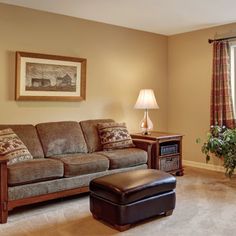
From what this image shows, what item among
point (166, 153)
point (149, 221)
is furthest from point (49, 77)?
point (149, 221)

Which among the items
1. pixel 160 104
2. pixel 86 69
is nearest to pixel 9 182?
pixel 86 69

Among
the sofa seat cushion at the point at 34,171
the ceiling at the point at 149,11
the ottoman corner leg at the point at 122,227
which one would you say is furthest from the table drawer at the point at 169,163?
the ceiling at the point at 149,11

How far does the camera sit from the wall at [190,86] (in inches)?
212

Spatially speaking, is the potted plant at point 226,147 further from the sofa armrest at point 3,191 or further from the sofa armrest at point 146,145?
the sofa armrest at point 3,191

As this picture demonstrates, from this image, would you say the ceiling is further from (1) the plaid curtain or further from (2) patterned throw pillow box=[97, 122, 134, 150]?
(2) patterned throw pillow box=[97, 122, 134, 150]

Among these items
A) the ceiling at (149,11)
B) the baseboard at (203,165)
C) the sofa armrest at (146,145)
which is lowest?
the baseboard at (203,165)

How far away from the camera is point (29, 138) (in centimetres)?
394

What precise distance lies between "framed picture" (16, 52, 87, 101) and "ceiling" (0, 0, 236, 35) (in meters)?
0.64

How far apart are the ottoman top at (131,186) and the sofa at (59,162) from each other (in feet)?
1.79

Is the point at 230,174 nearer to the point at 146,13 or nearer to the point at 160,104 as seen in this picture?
the point at 160,104

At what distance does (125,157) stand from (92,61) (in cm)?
164

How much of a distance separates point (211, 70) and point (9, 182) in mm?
3606

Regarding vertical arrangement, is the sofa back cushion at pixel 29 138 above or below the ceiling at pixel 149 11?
below

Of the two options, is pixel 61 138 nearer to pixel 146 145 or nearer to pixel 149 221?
pixel 146 145
